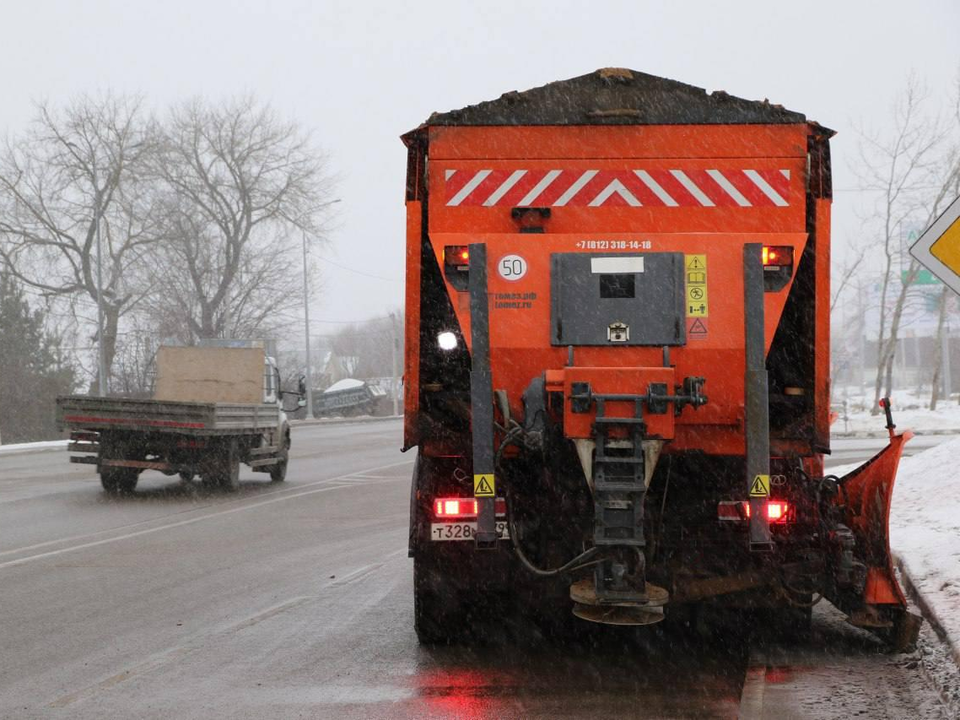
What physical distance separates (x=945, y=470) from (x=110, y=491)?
1131 centimetres

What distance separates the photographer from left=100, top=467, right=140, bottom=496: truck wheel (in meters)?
16.4

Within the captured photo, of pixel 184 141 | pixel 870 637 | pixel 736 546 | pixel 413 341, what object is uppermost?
pixel 184 141

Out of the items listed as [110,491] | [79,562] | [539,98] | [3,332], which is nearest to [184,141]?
[3,332]

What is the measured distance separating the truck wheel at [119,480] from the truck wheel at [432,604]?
10725 mm

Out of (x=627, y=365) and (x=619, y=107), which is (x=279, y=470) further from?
(x=627, y=365)

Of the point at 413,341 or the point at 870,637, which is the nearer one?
the point at 413,341

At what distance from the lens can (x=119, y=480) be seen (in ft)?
54.5

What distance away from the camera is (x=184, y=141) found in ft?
175

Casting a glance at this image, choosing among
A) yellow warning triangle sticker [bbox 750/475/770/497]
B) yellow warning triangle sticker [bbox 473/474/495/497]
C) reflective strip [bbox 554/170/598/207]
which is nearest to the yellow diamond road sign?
yellow warning triangle sticker [bbox 750/475/770/497]

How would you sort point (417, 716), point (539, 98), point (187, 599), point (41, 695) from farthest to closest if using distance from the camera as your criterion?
1. point (187, 599)
2. point (539, 98)
3. point (41, 695)
4. point (417, 716)

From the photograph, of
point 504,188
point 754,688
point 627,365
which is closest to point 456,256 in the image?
point 504,188

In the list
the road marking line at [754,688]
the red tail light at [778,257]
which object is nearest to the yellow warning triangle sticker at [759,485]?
the road marking line at [754,688]

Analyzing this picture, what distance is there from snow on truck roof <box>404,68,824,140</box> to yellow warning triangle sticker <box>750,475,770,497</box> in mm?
2011

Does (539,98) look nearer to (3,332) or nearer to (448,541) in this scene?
(448,541)
